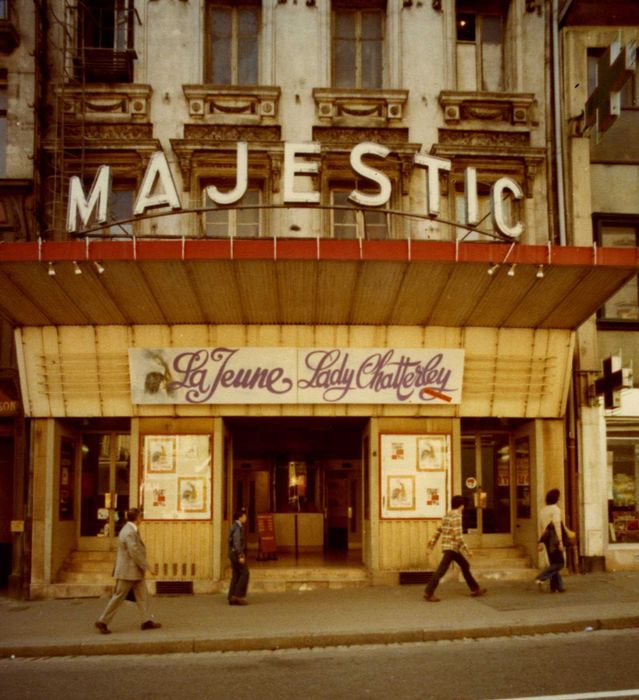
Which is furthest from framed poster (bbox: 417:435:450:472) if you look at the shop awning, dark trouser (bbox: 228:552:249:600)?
dark trouser (bbox: 228:552:249:600)

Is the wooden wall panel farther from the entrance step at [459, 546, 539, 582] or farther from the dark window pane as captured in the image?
the dark window pane

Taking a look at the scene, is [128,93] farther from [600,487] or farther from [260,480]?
[600,487]

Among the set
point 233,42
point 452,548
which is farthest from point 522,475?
point 233,42

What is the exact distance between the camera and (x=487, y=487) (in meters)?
18.9

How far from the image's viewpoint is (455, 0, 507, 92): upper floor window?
61.8 ft

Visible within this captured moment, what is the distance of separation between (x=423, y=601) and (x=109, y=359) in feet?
23.8

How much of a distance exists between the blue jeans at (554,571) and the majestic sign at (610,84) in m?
7.95

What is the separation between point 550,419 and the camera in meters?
17.7

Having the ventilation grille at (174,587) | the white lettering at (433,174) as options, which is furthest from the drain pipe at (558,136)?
the ventilation grille at (174,587)

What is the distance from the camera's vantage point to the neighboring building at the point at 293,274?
51.5ft

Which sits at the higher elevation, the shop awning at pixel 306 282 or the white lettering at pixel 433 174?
the white lettering at pixel 433 174

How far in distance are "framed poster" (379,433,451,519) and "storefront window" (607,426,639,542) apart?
3.46 metres

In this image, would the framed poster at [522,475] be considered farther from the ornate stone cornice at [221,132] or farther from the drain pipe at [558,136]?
the ornate stone cornice at [221,132]

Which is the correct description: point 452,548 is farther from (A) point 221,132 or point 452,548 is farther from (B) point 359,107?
(A) point 221,132
